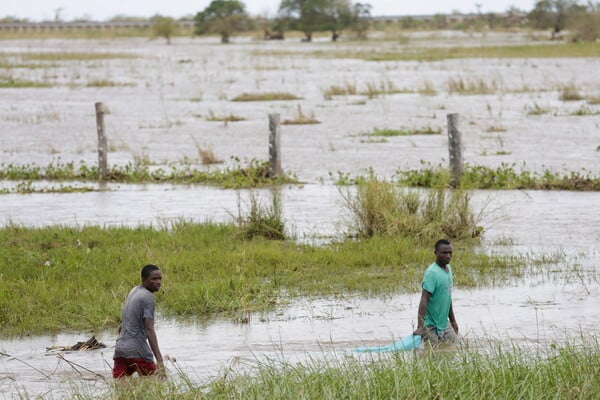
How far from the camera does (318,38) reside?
9112 cm

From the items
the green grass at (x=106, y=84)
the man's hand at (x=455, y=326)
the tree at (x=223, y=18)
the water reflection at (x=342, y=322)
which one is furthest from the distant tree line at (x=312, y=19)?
the man's hand at (x=455, y=326)

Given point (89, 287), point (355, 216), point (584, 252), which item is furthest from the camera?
point (355, 216)

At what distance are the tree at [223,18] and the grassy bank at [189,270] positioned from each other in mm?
72202

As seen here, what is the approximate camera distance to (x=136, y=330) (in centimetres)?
827

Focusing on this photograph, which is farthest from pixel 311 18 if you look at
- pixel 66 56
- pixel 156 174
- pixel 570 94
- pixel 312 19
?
pixel 156 174

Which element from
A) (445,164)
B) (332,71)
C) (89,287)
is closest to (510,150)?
(445,164)

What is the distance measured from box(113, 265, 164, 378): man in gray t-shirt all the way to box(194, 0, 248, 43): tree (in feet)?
256

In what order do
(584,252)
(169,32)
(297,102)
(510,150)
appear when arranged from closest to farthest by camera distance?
(584,252)
(510,150)
(297,102)
(169,32)

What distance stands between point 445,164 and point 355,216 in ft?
26.4

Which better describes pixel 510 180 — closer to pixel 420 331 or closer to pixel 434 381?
pixel 420 331

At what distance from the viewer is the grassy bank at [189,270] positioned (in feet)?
36.5

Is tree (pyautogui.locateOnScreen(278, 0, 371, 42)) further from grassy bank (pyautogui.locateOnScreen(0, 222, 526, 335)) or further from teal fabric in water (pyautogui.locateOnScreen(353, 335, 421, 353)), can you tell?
teal fabric in water (pyautogui.locateOnScreen(353, 335, 421, 353))

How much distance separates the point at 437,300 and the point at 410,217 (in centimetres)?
535

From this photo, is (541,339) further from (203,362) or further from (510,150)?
(510,150)
